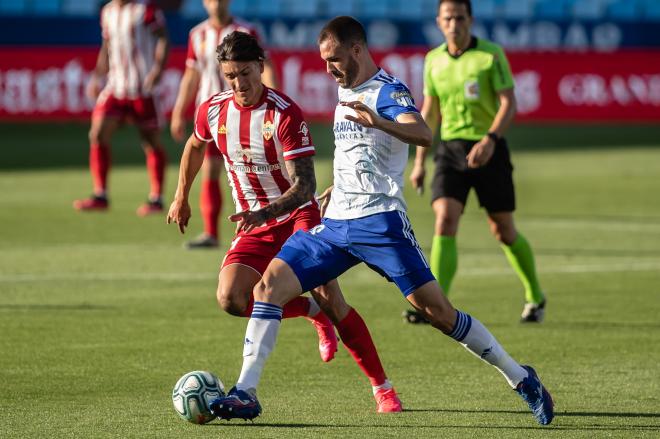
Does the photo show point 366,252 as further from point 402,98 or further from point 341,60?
point 341,60

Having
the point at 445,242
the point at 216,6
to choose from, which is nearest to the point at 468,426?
the point at 445,242

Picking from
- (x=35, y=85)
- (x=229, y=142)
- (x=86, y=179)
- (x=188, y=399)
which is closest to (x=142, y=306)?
(x=229, y=142)

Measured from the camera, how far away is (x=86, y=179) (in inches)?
814

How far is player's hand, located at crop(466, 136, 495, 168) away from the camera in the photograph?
914 centimetres

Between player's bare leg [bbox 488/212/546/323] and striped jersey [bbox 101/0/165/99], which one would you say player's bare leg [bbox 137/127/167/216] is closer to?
striped jersey [bbox 101/0/165/99]

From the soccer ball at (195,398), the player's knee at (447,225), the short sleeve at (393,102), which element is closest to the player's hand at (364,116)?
the short sleeve at (393,102)

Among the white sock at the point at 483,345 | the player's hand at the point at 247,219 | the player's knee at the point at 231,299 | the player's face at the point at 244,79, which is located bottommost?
the player's knee at the point at 231,299

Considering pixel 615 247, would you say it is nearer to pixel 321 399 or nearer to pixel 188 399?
pixel 321 399

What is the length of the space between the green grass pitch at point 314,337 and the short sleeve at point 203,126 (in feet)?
4.33

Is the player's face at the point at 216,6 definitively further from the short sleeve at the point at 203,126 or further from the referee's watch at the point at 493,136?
the short sleeve at the point at 203,126

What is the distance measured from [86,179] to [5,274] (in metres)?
9.00

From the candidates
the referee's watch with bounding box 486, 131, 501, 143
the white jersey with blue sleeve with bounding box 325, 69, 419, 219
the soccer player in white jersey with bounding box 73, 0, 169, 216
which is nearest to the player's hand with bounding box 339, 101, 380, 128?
the white jersey with blue sleeve with bounding box 325, 69, 419, 219

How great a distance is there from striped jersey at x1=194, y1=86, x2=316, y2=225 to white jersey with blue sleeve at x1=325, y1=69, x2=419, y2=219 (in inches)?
17.1

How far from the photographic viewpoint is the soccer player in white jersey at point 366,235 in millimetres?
6492
